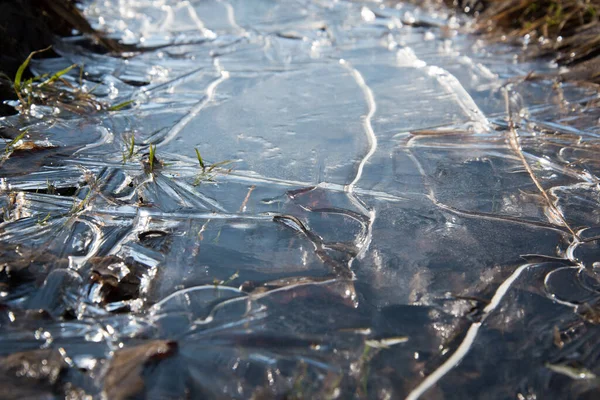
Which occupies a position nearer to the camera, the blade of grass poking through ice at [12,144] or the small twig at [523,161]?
the small twig at [523,161]

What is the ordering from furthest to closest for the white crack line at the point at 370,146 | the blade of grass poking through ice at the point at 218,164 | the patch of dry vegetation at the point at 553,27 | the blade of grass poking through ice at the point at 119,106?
the patch of dry vegetation at the point at 553,27
the blade of grass poking through ice at the point at 119,106
the blade of grass poking through ice at the point at 218,164
the white crack line at the point at 370,146

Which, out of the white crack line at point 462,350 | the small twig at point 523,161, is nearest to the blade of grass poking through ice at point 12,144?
the white crack line at point 462,350

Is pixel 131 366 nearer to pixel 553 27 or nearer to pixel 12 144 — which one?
pixel 12 144

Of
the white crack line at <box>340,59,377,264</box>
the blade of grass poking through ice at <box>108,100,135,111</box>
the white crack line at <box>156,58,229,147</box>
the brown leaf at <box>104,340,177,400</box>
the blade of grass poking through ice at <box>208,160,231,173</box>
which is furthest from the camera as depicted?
the blade of grass poking through ice at <box>108,100,135,111</box>

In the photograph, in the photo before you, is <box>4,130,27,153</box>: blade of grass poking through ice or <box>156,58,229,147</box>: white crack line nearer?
<box>4,130,27,153</box>: blade of grass poking through ice

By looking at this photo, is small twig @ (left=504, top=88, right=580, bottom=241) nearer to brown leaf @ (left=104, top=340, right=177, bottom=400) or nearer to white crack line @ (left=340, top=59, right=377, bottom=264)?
white crack line @ (left=340, top=59, right=377, bottom=264)

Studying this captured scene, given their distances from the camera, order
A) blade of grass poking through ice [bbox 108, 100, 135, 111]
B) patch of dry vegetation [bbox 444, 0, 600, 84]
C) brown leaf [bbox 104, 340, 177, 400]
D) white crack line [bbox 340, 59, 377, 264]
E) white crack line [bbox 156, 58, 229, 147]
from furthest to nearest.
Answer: patch of dry vegetation [bbox 444, 0, 600, 84] < blade of grass poking through ice [bbox 108, 100, 135, 111] < white crack line [bbox 156, 58, 229, 147] < white crack line [bbox 340, 59, 377, 264] < brown leaf [bbox 104, 340, 177, 400]

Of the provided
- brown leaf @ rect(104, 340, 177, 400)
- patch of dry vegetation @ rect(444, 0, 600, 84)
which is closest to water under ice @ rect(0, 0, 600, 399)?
brown leaf @ rect(104, 340, 177, 400)

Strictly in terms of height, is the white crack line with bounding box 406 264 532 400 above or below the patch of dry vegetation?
below

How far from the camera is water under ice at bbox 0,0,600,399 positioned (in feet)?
3.85

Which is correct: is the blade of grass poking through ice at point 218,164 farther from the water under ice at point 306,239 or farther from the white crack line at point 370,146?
the white crack line at point 370,146

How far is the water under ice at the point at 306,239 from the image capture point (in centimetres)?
117

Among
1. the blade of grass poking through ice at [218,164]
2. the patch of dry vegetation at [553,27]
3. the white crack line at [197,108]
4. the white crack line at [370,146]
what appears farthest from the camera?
the patch of dry vegetation at [553,27]

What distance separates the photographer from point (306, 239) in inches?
Result: 62.1
